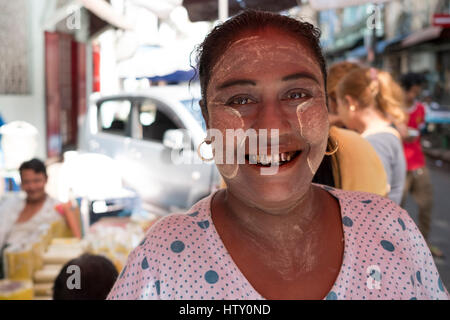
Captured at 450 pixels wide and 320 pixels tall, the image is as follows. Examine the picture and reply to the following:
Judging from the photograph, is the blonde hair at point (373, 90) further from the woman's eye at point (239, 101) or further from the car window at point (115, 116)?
the car window at point (115, 116)

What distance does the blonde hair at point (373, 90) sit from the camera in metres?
2.45

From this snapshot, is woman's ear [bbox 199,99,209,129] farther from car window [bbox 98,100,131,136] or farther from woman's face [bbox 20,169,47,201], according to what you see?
car window [bbox 98,100,131,136]

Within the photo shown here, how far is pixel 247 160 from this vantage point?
988 mm

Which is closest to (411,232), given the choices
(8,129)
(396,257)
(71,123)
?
(396,257)

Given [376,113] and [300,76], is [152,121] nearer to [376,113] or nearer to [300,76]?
[376,113]

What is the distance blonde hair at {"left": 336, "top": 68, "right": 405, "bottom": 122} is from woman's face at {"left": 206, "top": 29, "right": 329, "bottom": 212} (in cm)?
148

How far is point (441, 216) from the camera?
18.9ft

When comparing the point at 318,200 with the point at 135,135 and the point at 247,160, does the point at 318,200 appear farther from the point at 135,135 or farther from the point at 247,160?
the point at 135,135

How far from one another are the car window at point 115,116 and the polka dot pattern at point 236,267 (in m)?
3.93

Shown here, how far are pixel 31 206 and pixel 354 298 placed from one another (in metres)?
2.44

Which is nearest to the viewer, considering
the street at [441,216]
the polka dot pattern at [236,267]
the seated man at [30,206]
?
the polka dot pattern at [236,267]

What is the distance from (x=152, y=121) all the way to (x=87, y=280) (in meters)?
3.07

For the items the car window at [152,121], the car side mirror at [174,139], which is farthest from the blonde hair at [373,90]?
the car window at [152,121]

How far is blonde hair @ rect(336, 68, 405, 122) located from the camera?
2.45m
